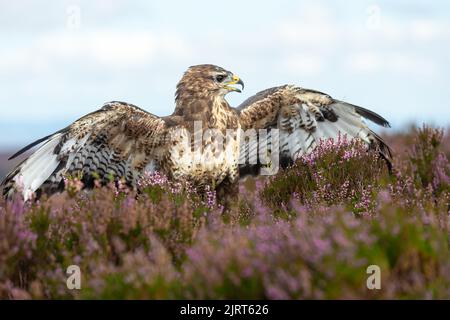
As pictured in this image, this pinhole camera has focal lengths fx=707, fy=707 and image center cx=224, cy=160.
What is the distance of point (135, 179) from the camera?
8.30 meters

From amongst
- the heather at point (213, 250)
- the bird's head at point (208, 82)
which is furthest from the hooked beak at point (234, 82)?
the heather at point (213, 250)

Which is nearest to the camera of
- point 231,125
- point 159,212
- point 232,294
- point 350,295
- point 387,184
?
point 350,295

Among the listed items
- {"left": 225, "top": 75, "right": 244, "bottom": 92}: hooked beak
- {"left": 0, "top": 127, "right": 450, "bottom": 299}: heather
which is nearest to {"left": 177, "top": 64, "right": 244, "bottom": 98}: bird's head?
{"left": 225, "top": 75, "right": 244, "bottom": 92}: hooked beak

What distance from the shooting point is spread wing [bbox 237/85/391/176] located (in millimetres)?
8523

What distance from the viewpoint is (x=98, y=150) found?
8.14 m

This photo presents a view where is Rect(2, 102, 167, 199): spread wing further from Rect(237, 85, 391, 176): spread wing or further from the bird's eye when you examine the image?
Rect(237, 85, 391, 176): spread wing

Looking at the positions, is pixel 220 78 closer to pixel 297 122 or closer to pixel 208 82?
pixel 208 82

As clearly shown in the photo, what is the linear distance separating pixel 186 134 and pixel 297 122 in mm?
1752

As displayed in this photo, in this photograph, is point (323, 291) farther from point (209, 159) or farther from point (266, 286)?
point (209, 159)

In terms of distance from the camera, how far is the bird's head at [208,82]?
26.6 feet

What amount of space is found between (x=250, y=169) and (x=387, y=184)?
225 centimetres

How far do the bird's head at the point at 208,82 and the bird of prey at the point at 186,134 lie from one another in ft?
0.04

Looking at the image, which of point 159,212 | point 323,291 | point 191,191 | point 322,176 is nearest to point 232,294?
point 323,291

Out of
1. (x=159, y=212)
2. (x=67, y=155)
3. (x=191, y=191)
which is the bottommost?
(x=159, y=212)
